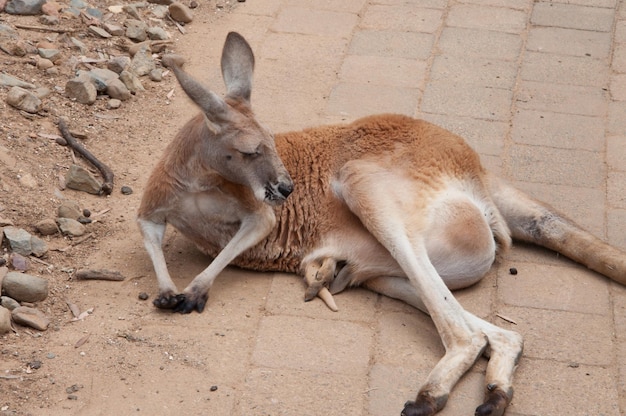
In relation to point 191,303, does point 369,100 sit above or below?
below

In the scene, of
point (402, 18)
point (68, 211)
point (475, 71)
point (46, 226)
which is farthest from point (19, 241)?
point (402, 18)

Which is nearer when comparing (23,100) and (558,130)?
(23,100)

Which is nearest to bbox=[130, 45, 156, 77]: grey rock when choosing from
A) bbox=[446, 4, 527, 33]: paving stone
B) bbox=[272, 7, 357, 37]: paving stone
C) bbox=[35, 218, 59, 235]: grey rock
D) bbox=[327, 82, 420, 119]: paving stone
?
bbox=[272, 7, 357, 37]: paving stone

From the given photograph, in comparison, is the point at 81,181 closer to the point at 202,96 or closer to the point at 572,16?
the point at 202,96

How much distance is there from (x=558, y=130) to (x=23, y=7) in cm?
384

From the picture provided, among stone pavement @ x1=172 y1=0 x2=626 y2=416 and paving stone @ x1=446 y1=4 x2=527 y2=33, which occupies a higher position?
stone pavement @ x1=172 y1=0 x2=626 y2=416

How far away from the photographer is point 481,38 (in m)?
8.14

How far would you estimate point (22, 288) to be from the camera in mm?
5113

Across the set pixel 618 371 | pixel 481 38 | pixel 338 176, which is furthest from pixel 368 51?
pixel 618 371

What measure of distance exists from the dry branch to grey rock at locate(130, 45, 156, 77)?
982 mm

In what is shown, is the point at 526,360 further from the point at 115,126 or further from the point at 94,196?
the point at 115,126

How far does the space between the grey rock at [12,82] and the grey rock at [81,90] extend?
8.7 inches

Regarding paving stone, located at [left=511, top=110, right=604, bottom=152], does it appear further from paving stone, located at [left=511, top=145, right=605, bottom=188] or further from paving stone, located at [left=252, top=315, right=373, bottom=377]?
paving stone, located at [left=252, top=315, right=373, bottom=377]

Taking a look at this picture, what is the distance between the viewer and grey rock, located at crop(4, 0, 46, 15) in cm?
772
